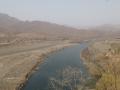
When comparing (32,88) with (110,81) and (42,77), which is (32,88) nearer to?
Result: (42,77)

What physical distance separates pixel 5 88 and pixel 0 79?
8205 mm

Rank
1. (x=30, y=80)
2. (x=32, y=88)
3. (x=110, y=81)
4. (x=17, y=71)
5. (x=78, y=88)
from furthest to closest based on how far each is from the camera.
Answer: (x=17, y=71) → (x=30, y=80) → (x=32, y=88) → (x=78, y=88) → (x=110, y=81)

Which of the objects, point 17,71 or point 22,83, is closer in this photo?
point 22,83

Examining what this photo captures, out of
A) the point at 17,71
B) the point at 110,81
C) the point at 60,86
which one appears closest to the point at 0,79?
the point at 17,71

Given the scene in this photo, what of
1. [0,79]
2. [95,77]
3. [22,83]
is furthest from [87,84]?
[0,79]

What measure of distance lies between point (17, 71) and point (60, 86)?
21.6 m

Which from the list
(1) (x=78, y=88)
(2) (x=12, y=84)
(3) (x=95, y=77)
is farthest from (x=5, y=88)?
(3) (x=95, y=77)

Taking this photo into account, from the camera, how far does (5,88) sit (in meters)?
47.0

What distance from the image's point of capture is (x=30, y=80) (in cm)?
5559

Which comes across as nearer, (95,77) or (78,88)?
(78,88)

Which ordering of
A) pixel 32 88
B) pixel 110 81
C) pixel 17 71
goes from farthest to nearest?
pixel 17 71 → pixel 32 88 → pixel 110 81

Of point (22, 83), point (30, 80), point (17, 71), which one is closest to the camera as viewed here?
point (22, 83)

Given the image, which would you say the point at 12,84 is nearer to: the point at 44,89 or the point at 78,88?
the point at 44,89

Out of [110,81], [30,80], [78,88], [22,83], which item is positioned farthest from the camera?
[30,80]
